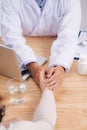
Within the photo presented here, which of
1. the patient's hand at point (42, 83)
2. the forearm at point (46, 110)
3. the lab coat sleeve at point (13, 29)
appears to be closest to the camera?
the forearm at point (46, 110)

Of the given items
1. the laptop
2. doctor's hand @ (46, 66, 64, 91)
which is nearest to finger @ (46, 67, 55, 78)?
doctor's hand @ (46, 66, 64, 91)

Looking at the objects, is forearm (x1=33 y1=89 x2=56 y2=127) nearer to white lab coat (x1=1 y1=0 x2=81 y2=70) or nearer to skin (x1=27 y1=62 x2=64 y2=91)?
skin (x1=27 y1=62 x2=64 y2=91)

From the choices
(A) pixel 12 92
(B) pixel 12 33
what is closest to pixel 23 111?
(A) pixel 12 92

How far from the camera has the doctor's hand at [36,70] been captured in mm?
1266

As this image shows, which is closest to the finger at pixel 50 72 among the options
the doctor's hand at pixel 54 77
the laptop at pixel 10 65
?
the doctor's hand at pixel 54 77

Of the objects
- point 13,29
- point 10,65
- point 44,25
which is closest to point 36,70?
point 10,65

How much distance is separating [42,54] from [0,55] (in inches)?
13.2

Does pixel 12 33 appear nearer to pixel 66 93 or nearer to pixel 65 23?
pixel 65 23

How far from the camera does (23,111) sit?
1.07 meters

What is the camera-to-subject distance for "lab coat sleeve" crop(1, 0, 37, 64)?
1438 mm

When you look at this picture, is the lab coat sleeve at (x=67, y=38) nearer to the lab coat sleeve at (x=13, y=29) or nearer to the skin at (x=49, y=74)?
the skin at (x=49, y=74)

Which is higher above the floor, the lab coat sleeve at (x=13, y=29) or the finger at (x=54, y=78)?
the lab coat sleeve at (x=13, y=29)

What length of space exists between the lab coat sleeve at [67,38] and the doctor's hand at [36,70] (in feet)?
0.23

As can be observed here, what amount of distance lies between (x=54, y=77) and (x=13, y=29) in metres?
0.48
